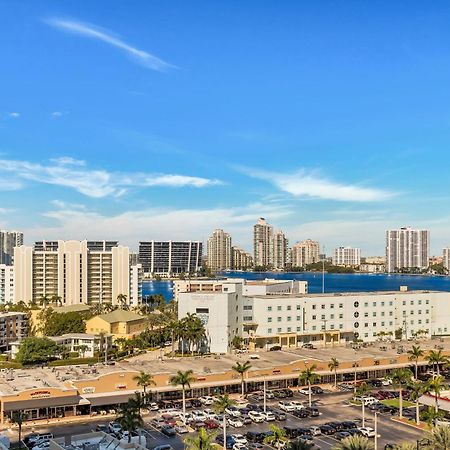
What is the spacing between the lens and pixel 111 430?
125ft

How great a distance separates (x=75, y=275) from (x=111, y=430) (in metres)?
82.0

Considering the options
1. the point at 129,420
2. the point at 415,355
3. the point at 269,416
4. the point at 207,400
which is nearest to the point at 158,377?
the point at 207,400

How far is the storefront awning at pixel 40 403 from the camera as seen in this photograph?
41.1m

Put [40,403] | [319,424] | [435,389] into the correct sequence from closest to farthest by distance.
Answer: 1. [319,424]
2. [435,389]
3. [40,403]

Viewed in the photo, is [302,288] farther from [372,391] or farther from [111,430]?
[111,430]

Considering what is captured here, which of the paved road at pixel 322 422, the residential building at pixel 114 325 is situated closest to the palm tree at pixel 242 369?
the paved road at pixel 322 422

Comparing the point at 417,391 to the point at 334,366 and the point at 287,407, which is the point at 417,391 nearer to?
the point at 287,407

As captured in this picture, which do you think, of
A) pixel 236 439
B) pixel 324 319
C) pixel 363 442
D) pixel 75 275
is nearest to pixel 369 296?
pixel 324 319

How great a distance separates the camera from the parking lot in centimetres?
3734

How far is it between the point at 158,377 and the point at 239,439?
12.2m

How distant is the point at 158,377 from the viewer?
47.4 m

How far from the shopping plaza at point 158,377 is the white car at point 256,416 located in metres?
6.04

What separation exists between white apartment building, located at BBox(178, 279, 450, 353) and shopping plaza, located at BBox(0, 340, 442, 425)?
24.4ft

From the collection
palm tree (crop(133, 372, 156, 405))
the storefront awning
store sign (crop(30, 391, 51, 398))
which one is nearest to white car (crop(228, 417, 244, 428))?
palm tree (crop(133, 372, 156, 405))
